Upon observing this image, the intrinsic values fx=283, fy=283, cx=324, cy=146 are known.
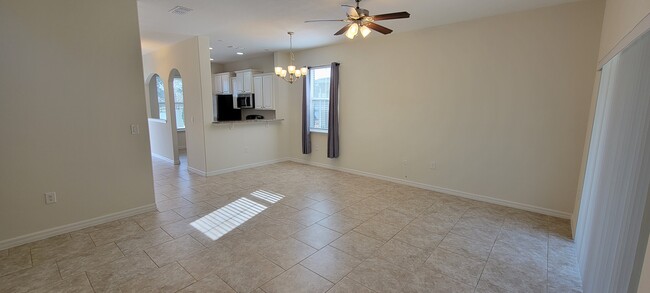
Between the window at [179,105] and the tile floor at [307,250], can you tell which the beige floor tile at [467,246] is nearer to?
the tile floor at [307,250]

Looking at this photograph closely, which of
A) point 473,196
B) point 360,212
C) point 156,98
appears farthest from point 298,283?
point 156,98

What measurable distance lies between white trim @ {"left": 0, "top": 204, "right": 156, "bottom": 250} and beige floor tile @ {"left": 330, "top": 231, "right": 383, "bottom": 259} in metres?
2.63

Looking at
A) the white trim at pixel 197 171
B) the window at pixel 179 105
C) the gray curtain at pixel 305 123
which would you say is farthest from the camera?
the window at pixel 179 105

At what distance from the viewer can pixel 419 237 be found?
3.08 metres

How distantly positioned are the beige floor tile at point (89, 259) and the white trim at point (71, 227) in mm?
693

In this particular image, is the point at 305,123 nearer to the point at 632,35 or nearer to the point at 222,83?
the point at 222,83

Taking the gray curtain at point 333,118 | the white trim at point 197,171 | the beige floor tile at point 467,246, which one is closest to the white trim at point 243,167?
the white trim at point 197,171

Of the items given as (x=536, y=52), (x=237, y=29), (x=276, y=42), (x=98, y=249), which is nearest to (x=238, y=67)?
(x=276, y=42)

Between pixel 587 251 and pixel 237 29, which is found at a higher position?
pixel 237 29

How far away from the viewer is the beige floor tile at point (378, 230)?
3.10m

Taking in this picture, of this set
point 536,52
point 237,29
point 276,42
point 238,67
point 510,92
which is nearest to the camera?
point 536,52

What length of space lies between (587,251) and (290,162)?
219 inches

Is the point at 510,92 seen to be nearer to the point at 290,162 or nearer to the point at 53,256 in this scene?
the point at 290,162

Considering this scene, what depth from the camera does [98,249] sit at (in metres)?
2.80
